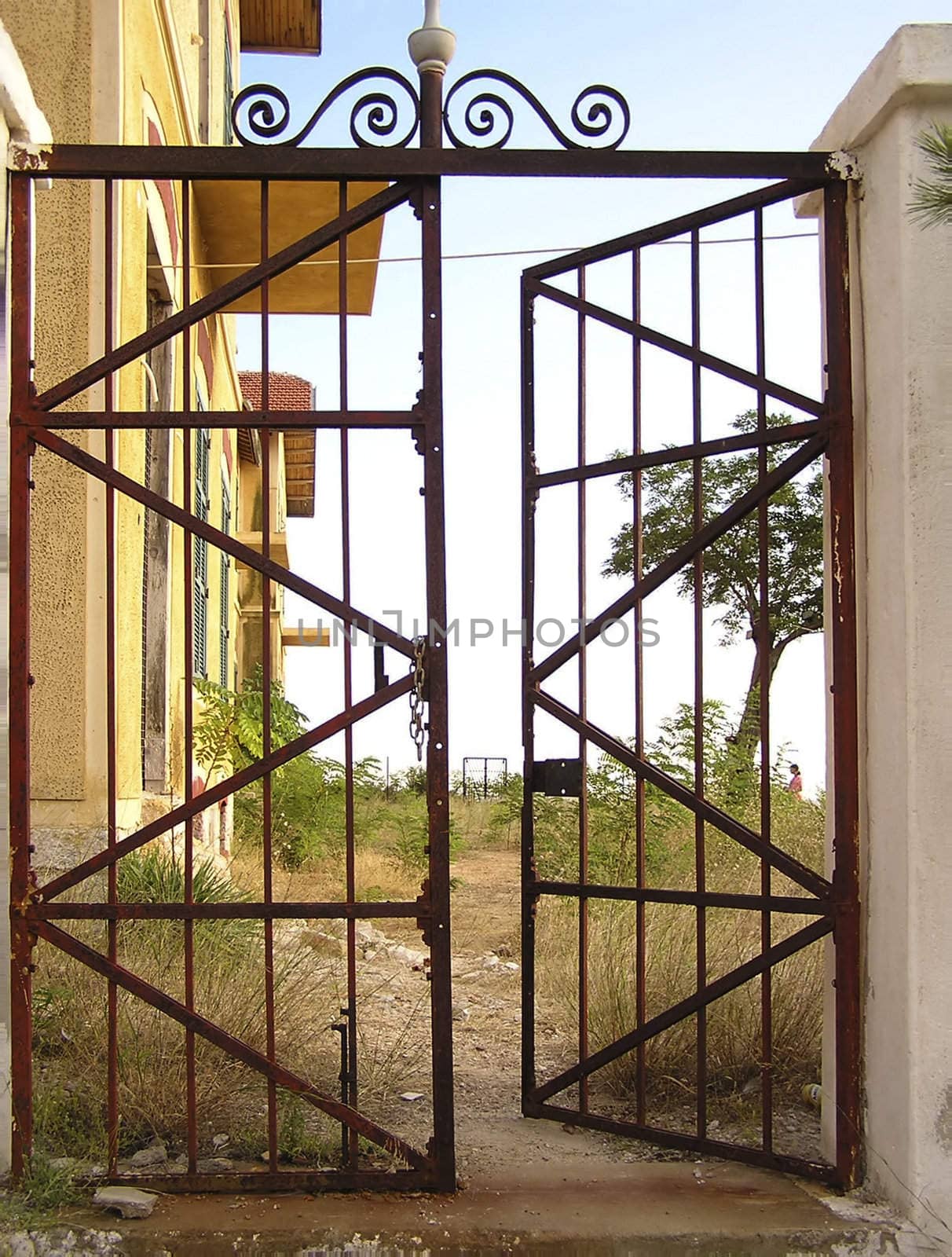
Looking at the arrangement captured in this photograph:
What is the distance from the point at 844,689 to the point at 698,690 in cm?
50

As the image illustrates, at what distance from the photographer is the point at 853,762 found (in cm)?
428

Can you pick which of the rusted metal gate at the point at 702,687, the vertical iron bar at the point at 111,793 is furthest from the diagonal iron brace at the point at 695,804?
the vertical iron bar at the point at 111,793

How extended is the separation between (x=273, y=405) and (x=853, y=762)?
49.4 feet

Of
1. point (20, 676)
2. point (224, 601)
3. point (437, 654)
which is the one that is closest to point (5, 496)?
point (20, 676)

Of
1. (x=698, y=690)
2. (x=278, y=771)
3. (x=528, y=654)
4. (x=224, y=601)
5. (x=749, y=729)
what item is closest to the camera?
(x=698, y=690)

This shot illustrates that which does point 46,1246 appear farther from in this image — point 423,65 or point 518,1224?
point 423,65

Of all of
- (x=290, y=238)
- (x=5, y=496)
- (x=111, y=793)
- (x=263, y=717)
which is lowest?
(x=111, y=793)

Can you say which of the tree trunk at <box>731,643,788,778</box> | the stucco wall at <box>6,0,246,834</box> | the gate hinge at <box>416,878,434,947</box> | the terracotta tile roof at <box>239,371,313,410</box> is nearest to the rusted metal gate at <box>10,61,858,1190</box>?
the gate hinge at <box>416,878,434,947</box>

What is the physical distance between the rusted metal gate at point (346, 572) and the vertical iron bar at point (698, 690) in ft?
0.18

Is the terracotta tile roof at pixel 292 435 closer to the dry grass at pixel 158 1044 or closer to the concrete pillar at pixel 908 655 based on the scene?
the dry grass at pixel 158 1044

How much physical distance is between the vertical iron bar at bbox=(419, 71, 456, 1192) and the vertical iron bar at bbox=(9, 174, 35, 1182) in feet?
4.21

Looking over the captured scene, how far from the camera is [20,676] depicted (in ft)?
13.8

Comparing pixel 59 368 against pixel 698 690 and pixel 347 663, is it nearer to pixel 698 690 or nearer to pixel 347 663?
pixel 347 663

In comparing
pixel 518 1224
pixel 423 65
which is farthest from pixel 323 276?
pixel 518 1224
